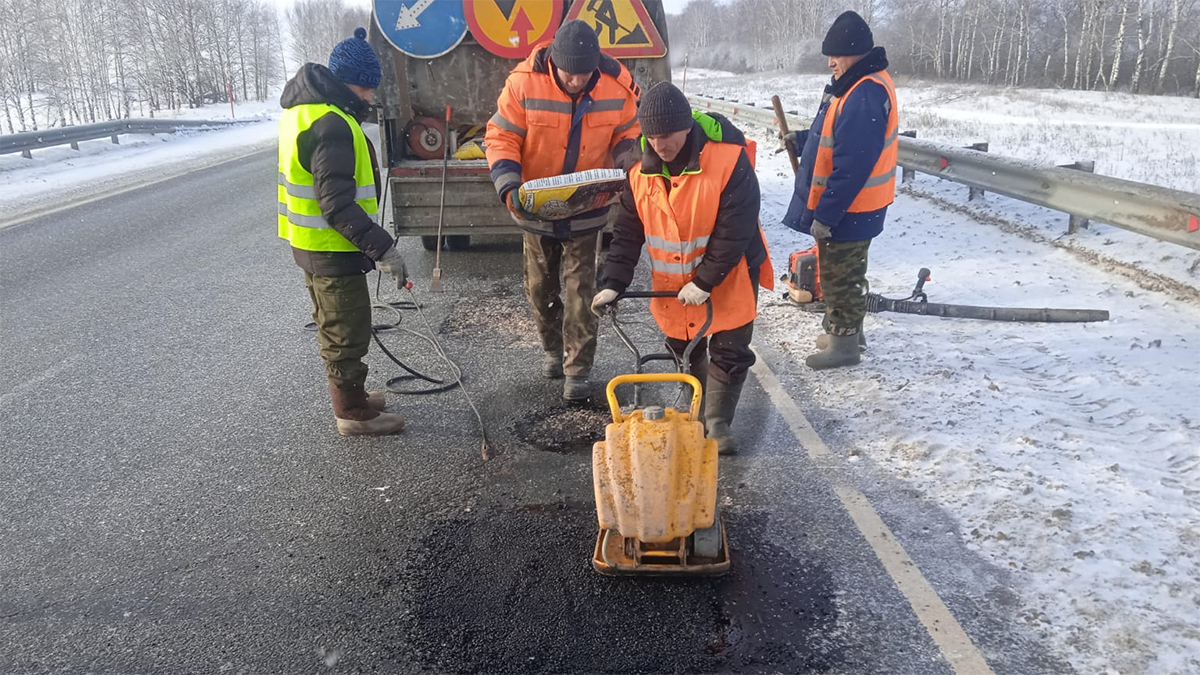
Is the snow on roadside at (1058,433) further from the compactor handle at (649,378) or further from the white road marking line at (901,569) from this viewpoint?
the compactor handle at (649,378)

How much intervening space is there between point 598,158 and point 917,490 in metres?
2.43

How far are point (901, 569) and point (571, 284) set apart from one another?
246 cm

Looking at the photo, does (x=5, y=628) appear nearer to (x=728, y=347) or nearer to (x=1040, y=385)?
(x=728, y=347)

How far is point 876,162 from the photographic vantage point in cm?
452

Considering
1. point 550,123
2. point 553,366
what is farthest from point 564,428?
point 550,123

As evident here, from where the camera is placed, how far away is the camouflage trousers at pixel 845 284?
15.4 ft

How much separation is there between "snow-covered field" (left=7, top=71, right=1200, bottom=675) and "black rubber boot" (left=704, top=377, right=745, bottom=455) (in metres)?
0.51

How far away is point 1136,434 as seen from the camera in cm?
366

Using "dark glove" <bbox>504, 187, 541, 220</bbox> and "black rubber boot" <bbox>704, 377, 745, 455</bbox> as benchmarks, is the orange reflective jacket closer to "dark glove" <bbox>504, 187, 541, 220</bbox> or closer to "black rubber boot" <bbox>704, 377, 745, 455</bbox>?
"dark glove" <bbox>504, 187, 541, 220</bbox>

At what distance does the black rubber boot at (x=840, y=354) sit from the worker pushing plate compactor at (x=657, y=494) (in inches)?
81.2

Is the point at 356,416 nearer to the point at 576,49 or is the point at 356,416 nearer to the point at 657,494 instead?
the point at 657,494

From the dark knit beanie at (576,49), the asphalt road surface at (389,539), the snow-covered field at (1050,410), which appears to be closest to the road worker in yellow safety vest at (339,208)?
the asphalt road surface at (389,539)

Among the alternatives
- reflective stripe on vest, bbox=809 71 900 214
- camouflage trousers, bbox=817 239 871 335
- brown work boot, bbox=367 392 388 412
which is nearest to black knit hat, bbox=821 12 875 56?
reflective stripe on vest, bbox=809 71 900 214

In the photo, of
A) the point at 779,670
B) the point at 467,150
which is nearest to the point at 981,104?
the point at 467,150
